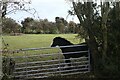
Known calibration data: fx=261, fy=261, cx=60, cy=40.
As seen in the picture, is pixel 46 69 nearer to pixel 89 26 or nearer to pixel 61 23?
pixel 89 26

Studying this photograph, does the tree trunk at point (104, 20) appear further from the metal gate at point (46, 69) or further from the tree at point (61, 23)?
the tree at point (61, 23)

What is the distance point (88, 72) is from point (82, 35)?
1354 millimetres

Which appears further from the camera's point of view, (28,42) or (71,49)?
(28,42)

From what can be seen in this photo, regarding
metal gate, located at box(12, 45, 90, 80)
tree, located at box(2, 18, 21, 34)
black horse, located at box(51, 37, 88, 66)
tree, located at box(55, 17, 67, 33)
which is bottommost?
metal gate, located at box(12, 45, 90, 80)

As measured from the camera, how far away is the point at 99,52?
8.15 metres

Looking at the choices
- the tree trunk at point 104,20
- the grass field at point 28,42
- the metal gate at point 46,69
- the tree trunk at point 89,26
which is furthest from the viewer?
the grass field at point 28,42

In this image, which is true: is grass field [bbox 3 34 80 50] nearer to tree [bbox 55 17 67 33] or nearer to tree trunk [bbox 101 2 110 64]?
tree [bbox 55 17 67 33]

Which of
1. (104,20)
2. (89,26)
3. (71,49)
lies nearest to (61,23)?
(71,49)

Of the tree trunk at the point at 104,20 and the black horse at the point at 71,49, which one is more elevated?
the tree trunk at the point at 104,20

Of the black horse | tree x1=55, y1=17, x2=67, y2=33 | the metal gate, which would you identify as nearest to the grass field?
tree x1=55, y1=17, x2=67, y2=33

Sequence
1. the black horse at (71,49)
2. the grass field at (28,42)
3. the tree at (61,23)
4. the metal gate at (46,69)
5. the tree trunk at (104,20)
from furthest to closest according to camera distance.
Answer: the tree at (61,23) → the grass field at (28,42) → the black horse at (71,49) → the metal gate at (46,69) → the tree trunk at (104,20)

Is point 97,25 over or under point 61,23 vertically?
under

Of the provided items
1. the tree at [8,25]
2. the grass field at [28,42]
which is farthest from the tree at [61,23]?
the tree at [8,25]

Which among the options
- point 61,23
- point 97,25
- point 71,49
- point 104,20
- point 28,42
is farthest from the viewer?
point 28,42
